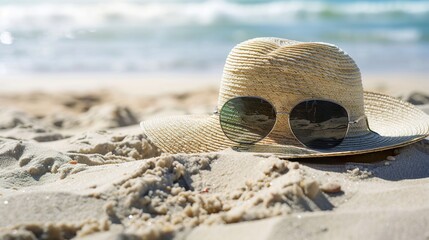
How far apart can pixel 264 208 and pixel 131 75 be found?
7.21m

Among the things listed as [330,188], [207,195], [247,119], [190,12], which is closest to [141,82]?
[247,119]

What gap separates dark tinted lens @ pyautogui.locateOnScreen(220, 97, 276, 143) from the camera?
3033 mm

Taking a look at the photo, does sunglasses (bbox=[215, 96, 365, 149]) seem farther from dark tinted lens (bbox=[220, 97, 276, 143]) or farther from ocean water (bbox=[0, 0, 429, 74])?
ocean water (bbox=[0, 0, 429, 74])

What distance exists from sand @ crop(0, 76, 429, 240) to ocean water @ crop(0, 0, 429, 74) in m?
6.59

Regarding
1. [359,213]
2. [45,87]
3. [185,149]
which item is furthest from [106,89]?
[359,213]

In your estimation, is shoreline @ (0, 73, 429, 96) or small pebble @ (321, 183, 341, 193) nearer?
small pebble @ (321, 183, 341, 193)

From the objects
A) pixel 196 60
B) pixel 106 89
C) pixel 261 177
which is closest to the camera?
pixel 261 177

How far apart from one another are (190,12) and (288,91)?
563 inches

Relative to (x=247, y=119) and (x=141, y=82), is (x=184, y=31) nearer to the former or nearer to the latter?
(x=141, y=82)

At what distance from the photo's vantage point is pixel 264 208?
2.30 m

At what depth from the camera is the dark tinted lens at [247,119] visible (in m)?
3.03

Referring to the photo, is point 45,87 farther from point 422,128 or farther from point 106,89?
point 422,128

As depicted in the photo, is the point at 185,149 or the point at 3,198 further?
the point at 185,149

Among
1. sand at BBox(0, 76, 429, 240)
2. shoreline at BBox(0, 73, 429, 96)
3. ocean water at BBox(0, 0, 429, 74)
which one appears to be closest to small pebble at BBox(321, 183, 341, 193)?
sand at BBox(0, 76, 429, 240)
